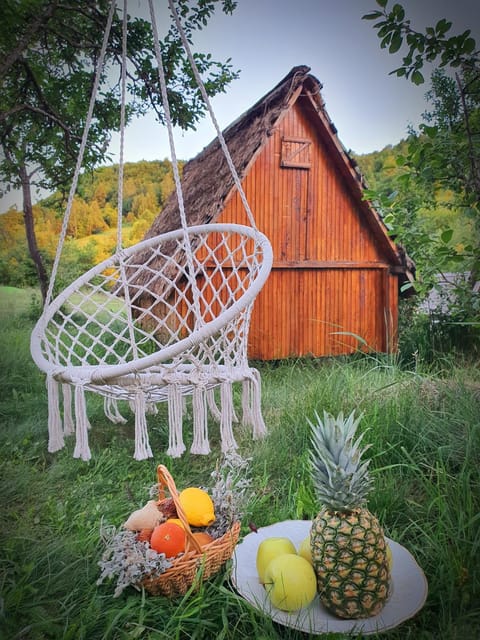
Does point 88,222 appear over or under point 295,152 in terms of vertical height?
under

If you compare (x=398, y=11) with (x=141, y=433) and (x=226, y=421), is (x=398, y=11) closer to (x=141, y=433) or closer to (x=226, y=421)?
(x=226, y=421)

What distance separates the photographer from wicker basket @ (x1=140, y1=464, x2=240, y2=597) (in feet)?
3.54

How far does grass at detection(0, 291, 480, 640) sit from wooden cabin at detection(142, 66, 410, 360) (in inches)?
Answer: 38.3

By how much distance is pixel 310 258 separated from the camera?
11.3 feet

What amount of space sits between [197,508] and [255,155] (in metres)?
2.23

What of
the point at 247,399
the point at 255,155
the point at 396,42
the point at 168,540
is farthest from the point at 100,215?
the point at 168,540

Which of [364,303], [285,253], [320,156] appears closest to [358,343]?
[364,303]

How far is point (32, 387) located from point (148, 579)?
1705mm

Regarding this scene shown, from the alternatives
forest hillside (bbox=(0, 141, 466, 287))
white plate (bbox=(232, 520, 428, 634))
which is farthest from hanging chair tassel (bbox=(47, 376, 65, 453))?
forest hillside (bbox=(0, 141, 466, 287))

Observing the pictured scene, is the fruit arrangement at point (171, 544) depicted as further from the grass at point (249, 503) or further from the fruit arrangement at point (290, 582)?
the fruit arrangement at point (290, 582)

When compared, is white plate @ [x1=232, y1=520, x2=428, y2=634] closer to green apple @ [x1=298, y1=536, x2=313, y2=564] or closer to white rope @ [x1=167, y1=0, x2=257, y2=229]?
green apple @ [x1=298, y1=536, x2=313, y2=564]

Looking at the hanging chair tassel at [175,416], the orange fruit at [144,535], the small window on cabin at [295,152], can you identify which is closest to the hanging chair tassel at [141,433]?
the hanging chair tassel at [175,416]

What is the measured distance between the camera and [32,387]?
100 inches

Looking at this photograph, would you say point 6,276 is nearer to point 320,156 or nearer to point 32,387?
point 32,387
